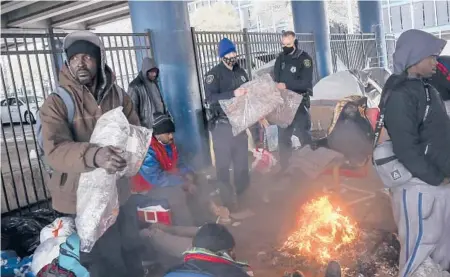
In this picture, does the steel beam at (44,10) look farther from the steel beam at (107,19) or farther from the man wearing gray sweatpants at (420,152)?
the man wearing gray sweatpants at (420,152)

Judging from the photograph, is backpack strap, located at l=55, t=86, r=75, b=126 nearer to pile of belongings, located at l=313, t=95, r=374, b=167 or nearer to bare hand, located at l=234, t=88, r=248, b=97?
bare hand, located at l=234, t=88, r=248, b=97

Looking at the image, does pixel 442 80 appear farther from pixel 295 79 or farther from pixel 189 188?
pixel 295 79

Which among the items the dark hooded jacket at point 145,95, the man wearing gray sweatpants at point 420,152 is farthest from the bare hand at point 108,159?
Result: the dark hooded jacket at point 145,95

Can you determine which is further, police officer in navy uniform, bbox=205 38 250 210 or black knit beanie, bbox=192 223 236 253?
police officer in navy uniform, bbox=205 38 250 210

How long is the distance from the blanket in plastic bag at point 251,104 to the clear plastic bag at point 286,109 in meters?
0.26

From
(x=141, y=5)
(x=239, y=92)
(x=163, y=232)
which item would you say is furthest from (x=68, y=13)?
(x=163, y=232)

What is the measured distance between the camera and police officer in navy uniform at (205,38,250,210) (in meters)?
5.45

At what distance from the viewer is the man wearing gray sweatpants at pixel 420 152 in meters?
2.90

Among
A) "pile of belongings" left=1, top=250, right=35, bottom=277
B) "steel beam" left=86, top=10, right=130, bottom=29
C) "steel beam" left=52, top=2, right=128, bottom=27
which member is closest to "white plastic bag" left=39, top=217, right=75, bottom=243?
"pile of belongings" left=1, top=250, right=35, bottom=277

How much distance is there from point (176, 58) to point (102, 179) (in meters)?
4.39

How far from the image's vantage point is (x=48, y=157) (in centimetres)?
247

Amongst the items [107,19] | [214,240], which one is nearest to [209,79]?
[214,240]

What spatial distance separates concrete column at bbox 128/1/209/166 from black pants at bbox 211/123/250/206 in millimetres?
1542

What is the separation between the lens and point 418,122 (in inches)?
115
